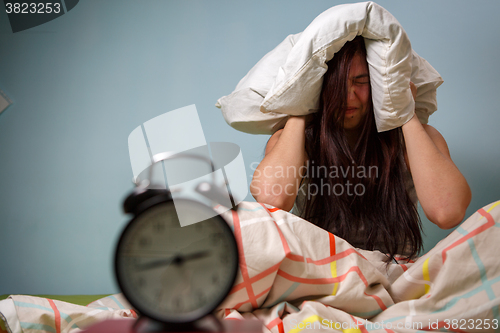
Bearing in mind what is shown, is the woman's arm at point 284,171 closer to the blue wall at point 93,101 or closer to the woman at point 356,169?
the woman at point 356,169

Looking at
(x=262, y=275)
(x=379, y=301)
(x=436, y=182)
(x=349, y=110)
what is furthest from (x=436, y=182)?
(x=262, y=275)

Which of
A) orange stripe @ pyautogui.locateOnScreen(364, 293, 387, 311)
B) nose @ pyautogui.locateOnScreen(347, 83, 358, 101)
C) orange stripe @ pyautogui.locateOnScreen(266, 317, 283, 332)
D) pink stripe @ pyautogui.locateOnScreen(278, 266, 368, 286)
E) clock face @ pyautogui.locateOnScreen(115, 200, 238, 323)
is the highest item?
nose @ pyautogui.locateOnScreen(347, 83, 358, 101)

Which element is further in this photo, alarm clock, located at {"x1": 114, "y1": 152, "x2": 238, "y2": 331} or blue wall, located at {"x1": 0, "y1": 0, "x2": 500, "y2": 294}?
blue wall, located at {"x1": 0, "y1": 0, "x2": 500, "y2": 294}

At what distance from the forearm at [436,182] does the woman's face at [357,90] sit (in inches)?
6.0

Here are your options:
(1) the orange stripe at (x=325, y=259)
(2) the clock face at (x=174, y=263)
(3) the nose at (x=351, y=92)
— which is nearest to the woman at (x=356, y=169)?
(3) the nose at (x=351, y=92)

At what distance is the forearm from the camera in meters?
0.77

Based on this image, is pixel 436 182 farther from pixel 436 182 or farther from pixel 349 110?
pixel 349 110

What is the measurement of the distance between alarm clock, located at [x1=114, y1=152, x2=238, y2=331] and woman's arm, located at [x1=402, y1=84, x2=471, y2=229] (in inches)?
26.9

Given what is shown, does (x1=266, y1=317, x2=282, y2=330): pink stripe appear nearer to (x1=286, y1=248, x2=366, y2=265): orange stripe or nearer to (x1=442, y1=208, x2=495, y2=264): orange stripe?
(x1=286, y1=248, x2=366, y2=265): orange stripe

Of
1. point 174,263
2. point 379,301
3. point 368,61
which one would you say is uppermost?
point 368,61

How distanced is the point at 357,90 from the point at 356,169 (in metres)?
0.24

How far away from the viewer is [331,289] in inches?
19.3

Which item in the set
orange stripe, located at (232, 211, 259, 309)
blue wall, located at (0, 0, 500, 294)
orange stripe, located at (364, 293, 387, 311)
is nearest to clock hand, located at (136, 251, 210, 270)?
orange stripe, located at (232, 211, 259, 309)

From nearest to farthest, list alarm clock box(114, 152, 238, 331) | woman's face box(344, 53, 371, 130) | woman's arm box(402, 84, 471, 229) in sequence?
alarm clock box(114, 152, 238, 331) < woman's arm box(402, 84, 471, 229) < woman's face box(344, 53, 371, 130)
